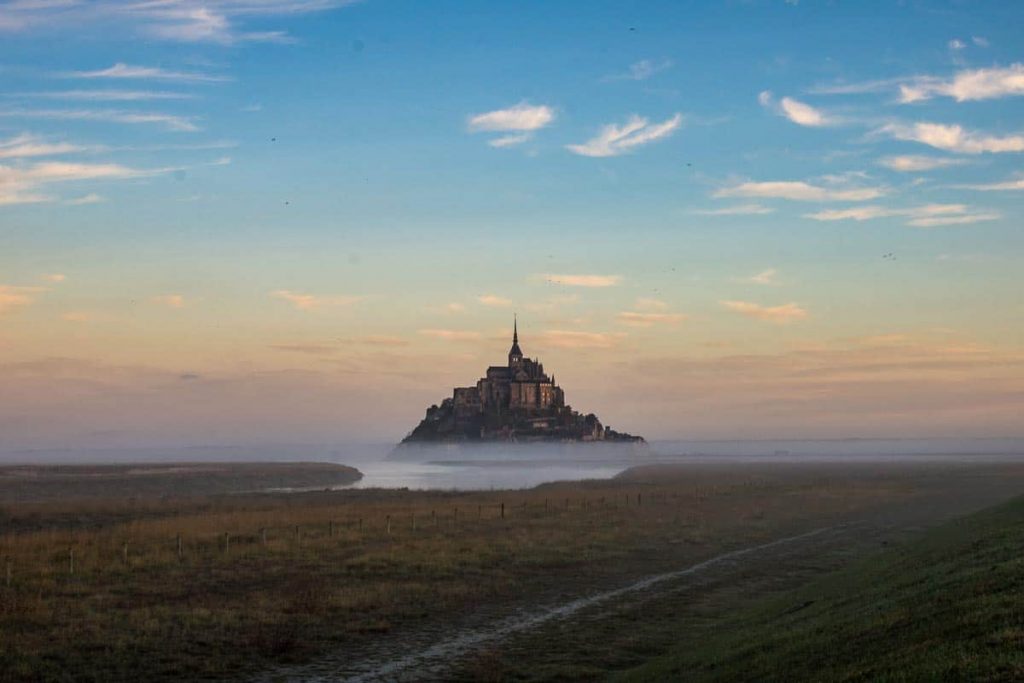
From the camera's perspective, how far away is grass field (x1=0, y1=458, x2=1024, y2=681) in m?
27.7

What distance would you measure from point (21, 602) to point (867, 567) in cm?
3167

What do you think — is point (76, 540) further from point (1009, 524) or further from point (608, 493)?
point (608, 493)

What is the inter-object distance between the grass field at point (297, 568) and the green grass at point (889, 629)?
6.84 m

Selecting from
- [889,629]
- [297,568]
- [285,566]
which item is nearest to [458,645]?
[889,629]

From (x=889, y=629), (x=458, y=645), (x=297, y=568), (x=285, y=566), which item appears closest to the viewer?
(x=889, y=629)

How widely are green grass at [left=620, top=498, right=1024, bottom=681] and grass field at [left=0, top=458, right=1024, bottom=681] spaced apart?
22.4 feet

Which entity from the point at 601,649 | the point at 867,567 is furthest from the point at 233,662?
the point at 867,567

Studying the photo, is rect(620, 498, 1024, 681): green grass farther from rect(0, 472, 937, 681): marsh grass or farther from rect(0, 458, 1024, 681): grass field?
rect(0, 472, 937, 681): marsh grass

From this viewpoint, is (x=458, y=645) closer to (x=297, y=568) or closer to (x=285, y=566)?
(x=297, y=568)

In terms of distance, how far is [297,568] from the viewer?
42.2 meters

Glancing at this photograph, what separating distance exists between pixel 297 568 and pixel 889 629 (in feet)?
95.5

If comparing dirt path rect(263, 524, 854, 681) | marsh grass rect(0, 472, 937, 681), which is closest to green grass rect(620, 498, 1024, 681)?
dirt path rect(263, 524, 854, 681)

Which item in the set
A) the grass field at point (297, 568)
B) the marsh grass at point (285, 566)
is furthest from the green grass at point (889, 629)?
the marsh grass at point (285, 566)

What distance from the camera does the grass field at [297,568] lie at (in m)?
27.7
